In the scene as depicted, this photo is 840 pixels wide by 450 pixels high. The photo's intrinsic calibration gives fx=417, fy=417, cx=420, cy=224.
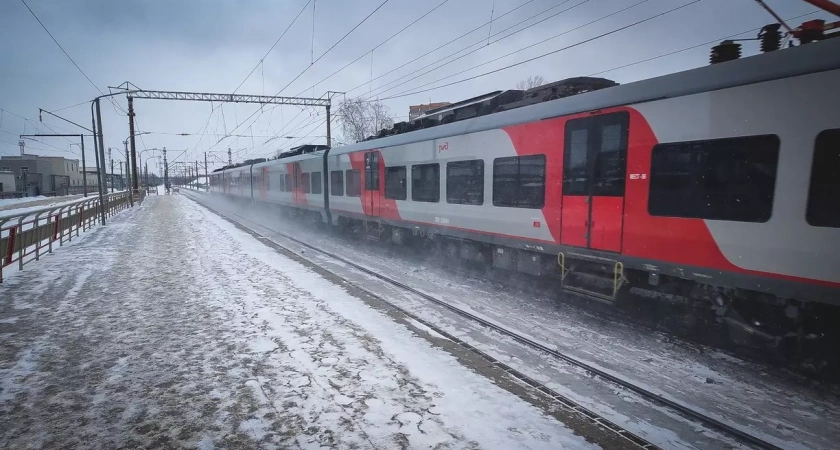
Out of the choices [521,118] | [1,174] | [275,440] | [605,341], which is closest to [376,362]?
[275,440]

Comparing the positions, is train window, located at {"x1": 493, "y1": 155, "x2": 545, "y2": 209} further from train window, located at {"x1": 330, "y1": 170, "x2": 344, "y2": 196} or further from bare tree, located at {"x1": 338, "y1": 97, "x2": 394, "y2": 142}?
bare tree, located at {"x1": 338, "y1": 97, "x2": 394, "y2": 142}

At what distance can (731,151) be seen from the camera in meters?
4.60

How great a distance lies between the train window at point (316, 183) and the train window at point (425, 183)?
669 cm

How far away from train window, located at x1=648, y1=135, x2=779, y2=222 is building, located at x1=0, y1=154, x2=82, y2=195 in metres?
67.7

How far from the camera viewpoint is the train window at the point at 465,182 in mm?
8336

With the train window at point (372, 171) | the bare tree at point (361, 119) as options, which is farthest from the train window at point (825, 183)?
the bare tree at point (361, 119)

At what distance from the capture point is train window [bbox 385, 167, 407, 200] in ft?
36.2

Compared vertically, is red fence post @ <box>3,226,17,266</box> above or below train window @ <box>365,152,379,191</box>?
below

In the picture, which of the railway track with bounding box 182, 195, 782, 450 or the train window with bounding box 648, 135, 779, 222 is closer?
the railway track with bounding box 182, 195, 782, 450

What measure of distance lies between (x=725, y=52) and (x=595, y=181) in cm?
218

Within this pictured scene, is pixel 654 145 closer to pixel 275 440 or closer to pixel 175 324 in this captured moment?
pixel 275 440

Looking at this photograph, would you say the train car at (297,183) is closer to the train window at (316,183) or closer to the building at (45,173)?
the train window at (316,183)

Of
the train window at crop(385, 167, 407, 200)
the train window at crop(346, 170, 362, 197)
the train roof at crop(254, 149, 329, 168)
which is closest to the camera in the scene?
the train window at crop(385, 167, 407, 200)

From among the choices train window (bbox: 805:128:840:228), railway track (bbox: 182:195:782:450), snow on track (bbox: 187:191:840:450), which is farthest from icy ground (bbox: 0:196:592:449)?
train window (bbox: 805:128:840:228)
